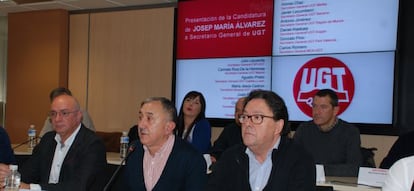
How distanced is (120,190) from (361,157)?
1899 millimetres

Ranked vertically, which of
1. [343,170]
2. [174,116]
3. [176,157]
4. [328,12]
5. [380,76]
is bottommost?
[343,170]

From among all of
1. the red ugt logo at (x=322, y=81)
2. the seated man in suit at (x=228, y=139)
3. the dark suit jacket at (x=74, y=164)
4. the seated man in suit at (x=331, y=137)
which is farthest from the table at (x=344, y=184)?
the red ugt logo at (x=322, y=81)

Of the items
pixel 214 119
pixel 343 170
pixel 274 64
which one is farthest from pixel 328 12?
pixel 343 170

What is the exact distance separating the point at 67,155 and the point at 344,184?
172 centimetres

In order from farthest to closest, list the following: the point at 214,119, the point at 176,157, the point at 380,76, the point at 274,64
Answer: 1. the point at 214,119
2. the point at 274,64
3. the point at 380,76
4. the point at 176,157

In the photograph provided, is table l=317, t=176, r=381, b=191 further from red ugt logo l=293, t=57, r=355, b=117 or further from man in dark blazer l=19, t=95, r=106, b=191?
red ugt logo l=293, t=57, r=355, b=117

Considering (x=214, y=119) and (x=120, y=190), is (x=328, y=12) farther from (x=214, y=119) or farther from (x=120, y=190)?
(x=120, y=190)

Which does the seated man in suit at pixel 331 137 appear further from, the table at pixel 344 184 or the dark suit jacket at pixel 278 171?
the dark suit jacket at pixel 278 171

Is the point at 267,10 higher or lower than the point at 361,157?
higher

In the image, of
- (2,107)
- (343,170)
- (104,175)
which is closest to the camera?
(104,175)

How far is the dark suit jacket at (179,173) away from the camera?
214 cm

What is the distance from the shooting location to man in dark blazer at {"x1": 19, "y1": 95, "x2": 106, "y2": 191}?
91.5 inches

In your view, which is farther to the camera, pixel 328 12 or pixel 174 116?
pixel 328 12

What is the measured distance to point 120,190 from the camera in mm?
2262
